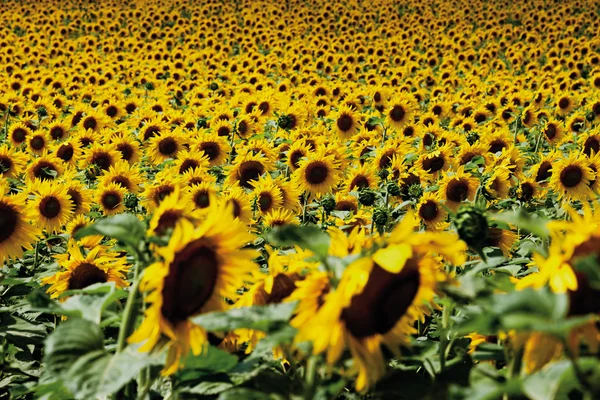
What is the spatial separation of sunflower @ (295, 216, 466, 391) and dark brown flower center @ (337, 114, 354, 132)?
558 cm

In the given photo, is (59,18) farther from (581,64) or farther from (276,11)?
(581,64)

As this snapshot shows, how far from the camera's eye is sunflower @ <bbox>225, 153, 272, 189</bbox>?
4793 mm

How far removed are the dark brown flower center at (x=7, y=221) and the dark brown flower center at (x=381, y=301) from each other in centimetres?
211

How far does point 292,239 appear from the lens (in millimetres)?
1398

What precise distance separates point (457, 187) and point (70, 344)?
3.50 metres

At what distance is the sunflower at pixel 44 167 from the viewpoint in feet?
16.6

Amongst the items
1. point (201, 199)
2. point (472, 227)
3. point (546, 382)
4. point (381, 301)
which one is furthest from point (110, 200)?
point (546, 382)

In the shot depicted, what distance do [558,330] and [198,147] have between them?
15.7ft

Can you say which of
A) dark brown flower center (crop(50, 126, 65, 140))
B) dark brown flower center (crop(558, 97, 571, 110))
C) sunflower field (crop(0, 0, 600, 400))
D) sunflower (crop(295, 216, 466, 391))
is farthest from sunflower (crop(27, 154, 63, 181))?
dark brown flower center (crop(558, 97, 571, 110))

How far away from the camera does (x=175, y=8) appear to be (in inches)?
893

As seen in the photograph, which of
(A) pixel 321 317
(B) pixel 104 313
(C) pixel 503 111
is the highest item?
(A) pixel 321 317

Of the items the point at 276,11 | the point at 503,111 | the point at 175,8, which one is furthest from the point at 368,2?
Answer: the point at 503,111

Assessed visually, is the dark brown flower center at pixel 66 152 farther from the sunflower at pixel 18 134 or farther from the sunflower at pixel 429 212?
the sunflower at pixel 429 212

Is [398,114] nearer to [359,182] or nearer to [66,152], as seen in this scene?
[359,182]
